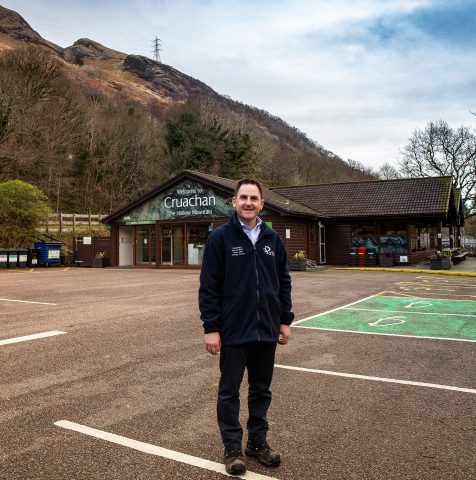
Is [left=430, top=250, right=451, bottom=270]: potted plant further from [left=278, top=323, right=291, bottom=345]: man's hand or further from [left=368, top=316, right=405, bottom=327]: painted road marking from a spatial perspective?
[left=278, top=323, right=291, bottom=345]: man's hand

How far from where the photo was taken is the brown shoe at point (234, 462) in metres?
3.01

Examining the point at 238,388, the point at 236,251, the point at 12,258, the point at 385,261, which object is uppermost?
the point at 236,251

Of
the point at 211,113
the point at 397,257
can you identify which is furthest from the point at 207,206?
the point at 211,113

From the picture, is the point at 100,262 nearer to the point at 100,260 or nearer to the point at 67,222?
the point at 100,260

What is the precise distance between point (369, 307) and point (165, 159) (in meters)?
35.5

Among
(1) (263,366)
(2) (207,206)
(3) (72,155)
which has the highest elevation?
(3) (72,155)

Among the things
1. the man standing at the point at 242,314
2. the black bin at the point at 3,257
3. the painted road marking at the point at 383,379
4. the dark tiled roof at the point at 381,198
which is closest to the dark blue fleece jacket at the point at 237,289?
the man standing at the point at 242,314

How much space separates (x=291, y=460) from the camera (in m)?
3.22

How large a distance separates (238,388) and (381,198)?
2484 centimetres

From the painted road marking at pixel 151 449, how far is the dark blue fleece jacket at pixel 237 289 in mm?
802

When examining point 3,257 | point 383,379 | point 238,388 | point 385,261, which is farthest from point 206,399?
point 3,257

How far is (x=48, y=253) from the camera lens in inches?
1029

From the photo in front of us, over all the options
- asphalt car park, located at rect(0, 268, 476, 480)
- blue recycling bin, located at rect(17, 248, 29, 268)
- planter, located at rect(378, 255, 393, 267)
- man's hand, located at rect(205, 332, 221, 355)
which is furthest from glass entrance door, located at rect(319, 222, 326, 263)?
man's hand, located at rect(205, 332, 221, 355)

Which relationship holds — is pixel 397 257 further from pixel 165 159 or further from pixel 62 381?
pixel 165 159
